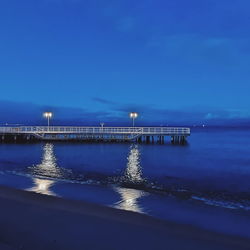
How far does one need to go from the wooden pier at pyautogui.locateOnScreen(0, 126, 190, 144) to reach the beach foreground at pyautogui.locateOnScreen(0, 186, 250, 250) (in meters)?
37.1

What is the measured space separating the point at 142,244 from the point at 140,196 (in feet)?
19.1

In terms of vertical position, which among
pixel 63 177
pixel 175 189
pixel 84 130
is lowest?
pixel 175 189

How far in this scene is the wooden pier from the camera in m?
46.8

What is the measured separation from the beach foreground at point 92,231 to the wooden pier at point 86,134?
37.1 metres

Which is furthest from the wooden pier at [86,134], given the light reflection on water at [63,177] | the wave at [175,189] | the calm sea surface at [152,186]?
the wave at [175,189]

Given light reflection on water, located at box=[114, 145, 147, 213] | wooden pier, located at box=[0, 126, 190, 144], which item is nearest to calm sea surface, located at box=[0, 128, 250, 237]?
light reflection on water, located at box=[114, 145, 147, 213]

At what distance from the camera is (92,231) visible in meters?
7.98

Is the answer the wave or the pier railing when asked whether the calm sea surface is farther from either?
the pier railing

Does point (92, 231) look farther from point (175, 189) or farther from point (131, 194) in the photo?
point (175, 189)

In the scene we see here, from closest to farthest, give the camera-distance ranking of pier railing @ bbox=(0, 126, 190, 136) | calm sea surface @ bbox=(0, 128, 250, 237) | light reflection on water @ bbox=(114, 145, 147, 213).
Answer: calm sea surface @ bbox=(0, 128, 250, 237), light reflection on water @ bbox=(114, 145, 147, 213), pier railing @ bbox=(0, 126, 190, 136)

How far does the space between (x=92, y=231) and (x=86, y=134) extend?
40.8m

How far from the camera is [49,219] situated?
888cm

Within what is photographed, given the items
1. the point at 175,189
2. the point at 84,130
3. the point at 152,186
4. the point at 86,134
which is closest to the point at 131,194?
the point at 175,189

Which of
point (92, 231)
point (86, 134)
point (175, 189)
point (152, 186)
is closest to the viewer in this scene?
point (92, 231)
